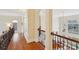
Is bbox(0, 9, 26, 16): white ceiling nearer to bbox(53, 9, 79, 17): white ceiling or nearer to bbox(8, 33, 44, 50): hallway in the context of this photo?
bbox(8, 33, 44, 50): hallway

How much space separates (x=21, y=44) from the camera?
53.4 inches

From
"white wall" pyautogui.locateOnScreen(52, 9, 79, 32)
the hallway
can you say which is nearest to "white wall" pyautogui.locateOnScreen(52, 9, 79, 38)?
"white wall" pyautogui.locateOnScreen(52, 9, 79, 32)

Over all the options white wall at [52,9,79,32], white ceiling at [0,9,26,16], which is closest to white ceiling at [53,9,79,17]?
white wall at [52,9,79,32]

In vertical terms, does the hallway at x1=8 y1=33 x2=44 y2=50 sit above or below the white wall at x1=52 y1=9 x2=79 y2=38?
below

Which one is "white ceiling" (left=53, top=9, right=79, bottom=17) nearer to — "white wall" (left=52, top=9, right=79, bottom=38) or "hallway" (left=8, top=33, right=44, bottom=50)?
"white wall" (left=52, top=9, right=79, bottom=38)

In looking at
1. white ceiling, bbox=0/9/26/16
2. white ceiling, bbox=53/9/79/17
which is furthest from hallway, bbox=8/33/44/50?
white ceiling, bbox=53/9/79/17

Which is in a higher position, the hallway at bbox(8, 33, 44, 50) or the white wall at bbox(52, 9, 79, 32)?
the white wall at bbox(52, 9, 79, 32)

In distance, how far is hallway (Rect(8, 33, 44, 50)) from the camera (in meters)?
1.35

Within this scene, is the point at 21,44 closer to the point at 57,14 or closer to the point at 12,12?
the point at 12,12

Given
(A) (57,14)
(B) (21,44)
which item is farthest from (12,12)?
(A) (57,14)

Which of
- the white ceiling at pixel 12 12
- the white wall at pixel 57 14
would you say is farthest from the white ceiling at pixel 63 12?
the white ceiling at pixel 12 12

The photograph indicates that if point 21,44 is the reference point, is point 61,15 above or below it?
above

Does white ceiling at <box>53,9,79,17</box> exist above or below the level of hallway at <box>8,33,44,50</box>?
above
